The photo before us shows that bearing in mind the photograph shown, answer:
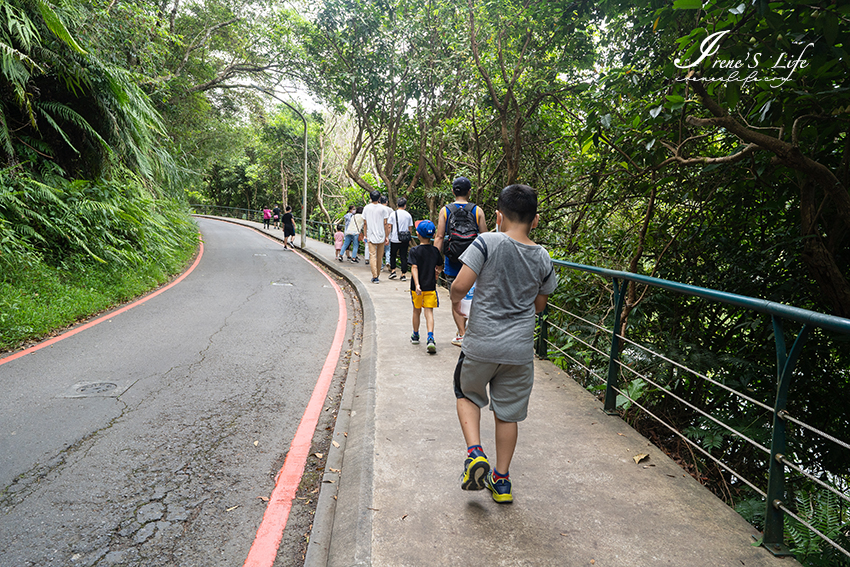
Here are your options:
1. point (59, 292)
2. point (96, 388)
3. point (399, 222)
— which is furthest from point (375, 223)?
point (96, 388)

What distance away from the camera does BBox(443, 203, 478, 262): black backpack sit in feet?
17.9

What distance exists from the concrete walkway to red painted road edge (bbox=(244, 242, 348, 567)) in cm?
22

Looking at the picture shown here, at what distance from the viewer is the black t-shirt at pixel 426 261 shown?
5988 millimetres

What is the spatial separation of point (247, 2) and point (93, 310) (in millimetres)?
15123

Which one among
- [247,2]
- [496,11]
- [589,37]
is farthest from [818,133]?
[247,2]

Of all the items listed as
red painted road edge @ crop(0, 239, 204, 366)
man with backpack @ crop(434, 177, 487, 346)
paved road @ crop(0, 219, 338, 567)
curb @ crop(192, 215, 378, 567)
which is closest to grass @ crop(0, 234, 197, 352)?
red painted road edge @ crop(0, 239, 204, 366)

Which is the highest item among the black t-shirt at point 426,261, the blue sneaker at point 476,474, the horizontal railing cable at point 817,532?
the black t-shirt at point 426,261

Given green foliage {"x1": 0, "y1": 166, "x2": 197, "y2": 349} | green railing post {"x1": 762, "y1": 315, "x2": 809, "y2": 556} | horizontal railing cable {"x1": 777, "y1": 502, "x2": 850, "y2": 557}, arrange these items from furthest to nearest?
green foliage {"x1": 0, "y1": 166, "x2": 197, "y2": 349} → green railing post {"x1": 762, "y1": 315, "x2": 809, "y2": 556} → horizontal railing cable {"x1": 777, "y1": 502, "x2": 850, "y2": 557}

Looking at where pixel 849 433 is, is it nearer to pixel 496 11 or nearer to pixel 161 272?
pixel 496 11

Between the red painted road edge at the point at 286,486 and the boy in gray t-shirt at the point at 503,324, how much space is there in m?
1.12

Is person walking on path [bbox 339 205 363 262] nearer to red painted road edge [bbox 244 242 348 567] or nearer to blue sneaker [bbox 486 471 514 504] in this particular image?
red painted road edge [bbox 244 242 348 567]

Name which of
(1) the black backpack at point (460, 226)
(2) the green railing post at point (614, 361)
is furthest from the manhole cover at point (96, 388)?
(2) the green railing post at point (614, 361)

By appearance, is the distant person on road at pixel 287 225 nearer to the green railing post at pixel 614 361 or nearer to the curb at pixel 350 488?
the curb at pixel 350 488

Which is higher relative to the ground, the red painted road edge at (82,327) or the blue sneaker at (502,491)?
the blue sneaker at (502,491)
